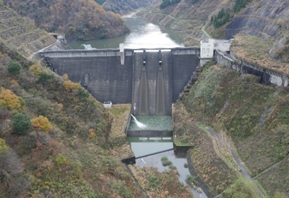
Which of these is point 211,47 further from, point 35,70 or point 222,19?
point 35,70

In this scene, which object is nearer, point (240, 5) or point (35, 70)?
point (35, 70)

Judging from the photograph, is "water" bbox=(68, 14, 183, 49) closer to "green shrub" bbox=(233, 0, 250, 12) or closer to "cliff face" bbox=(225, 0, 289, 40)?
"green shrub" bbox=(233, 0, 250, 12)

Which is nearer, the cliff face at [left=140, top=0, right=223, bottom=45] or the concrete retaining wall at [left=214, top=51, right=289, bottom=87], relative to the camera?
the concrete retaining wall at [left=214, top=51, right=289, bottom=87]

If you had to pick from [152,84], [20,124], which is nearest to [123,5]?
[152,84]

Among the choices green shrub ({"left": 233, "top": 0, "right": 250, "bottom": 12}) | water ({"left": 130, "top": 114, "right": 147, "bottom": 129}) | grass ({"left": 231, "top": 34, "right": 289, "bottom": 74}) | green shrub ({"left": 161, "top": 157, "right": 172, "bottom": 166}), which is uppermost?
green shrub ({"left": 233, "top": 0, "right": 250, "bottom": 12})

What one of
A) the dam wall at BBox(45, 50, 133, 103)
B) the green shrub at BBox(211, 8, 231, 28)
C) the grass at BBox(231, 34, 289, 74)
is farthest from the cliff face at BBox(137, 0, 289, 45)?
the dam wall at BBox(45, 50, 133, 103)

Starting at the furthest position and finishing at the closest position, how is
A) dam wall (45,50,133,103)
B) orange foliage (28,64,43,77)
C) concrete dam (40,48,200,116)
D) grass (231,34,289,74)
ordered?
dam wall (45,50,133,103)
concrete dam (40,48,200,116)
grass (231,34,289,74)
orange foliage (28,64,43,77)

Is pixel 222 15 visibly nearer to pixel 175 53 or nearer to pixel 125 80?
pixel 175 53
